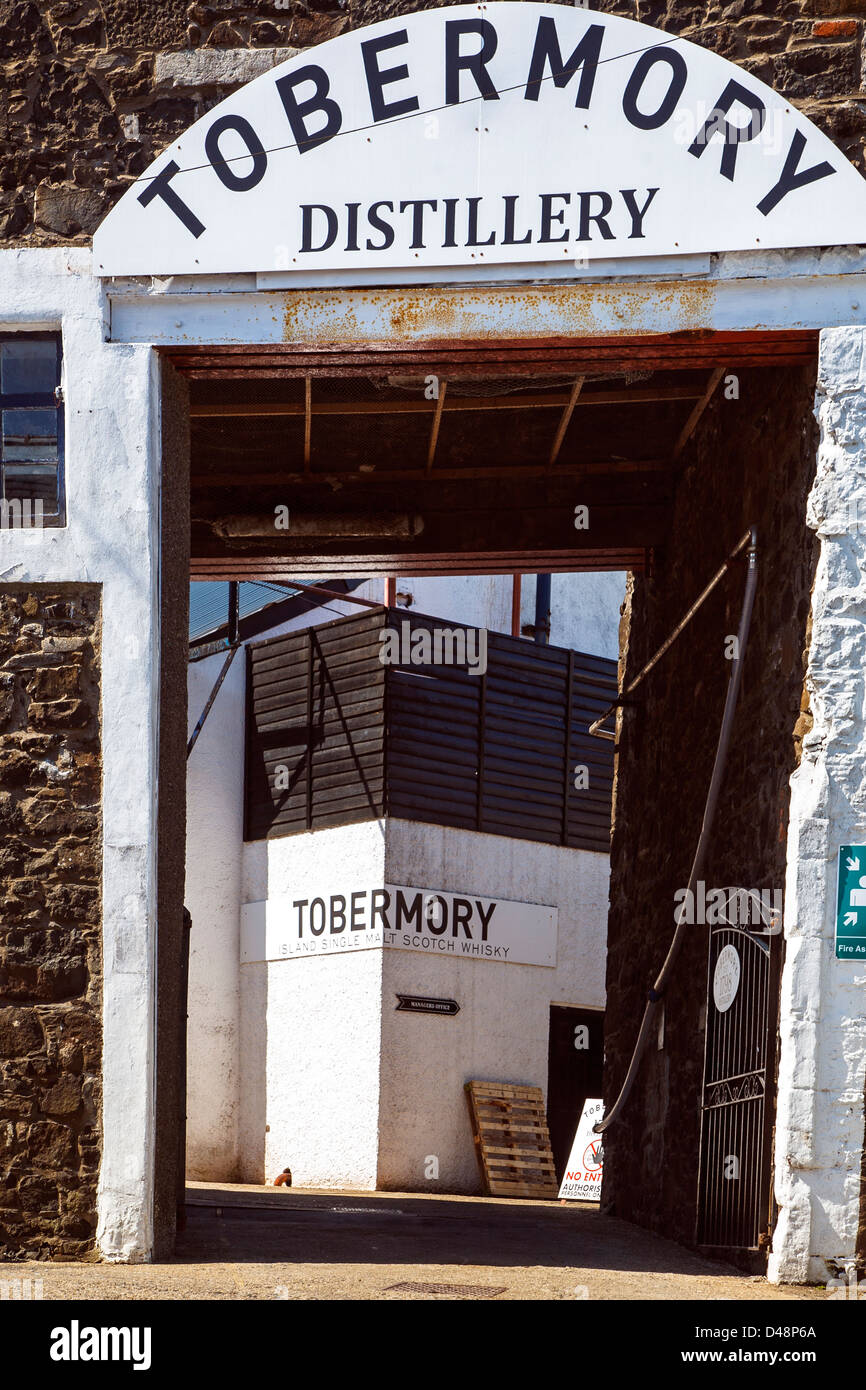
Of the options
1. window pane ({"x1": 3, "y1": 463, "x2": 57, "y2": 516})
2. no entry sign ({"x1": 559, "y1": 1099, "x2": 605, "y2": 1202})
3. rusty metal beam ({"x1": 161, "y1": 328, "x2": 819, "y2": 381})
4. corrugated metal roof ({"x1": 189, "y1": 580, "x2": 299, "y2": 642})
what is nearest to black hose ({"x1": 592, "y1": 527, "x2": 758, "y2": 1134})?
rusty metal beam ({"x1": 161, "y1": 328, "x2": 819, "y2": 381})

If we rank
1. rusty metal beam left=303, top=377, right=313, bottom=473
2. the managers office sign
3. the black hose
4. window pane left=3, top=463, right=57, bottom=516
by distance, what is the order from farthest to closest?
the managers office sign, rusty metal beam left=303, top=377, right=313, bottom=473, the black hose, window pane left=3, top=463, right=57, bottom=516

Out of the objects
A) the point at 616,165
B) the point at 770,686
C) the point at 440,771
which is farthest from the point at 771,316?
the point at 440,771

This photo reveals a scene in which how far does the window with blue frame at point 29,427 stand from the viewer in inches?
292

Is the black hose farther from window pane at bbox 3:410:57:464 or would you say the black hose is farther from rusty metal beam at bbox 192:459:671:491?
window pane at bbox 3:410:57:464

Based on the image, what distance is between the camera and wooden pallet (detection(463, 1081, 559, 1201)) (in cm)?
1673

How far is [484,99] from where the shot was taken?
23.7 ft

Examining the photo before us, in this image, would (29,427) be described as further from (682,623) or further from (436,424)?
(682,623)

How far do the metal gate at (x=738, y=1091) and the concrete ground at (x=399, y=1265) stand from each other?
260mm

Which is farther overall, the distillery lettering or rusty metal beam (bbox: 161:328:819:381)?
rusty metal beam (bbox: 161:328:819:381)

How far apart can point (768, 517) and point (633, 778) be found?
4359mm

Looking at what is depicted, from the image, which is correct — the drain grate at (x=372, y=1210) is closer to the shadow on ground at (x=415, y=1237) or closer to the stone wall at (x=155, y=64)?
the shadow on ground at (x=415, y=1237)

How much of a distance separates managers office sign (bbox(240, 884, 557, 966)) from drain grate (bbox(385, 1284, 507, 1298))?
10615 mm

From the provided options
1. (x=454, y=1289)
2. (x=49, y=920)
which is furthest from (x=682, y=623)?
(x=454, y=1289)

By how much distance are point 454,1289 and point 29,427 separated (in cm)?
409
